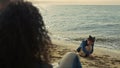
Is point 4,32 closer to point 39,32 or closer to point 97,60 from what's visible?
point 39,32

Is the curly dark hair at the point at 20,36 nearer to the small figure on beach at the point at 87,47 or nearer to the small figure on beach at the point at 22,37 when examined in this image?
the small figure on beach at the point at 22,37

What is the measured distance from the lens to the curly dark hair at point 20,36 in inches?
A: 74.8

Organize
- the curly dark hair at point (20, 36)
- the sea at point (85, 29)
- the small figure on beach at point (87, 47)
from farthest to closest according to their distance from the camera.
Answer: the sea at point (85, 29) → the small figure on beach at point (87, 47) → the curly dark hair at point (20, 36)

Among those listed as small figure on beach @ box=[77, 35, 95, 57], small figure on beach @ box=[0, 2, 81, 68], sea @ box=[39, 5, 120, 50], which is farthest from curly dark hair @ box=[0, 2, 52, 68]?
small figure on beach @ box=[77, 35, 95, 57]

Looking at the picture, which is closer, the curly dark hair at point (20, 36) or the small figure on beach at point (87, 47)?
the curly dark hair at point (20, 36)

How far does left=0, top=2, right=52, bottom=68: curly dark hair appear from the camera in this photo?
1900 mm

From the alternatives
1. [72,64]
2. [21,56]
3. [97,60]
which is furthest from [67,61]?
[97,60]

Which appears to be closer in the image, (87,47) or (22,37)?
(22,37)

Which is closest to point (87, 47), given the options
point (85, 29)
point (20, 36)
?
point (20, 36)

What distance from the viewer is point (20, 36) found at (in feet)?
6.28

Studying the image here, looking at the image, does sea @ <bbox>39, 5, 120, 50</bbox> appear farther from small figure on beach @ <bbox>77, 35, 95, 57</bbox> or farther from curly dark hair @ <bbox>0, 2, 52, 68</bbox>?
small figure on beach @ <bbox>77, 35, 95, 57</bbox>

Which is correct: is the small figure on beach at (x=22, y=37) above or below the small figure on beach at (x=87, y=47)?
above

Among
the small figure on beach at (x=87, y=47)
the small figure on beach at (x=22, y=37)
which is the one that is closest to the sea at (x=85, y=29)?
the small figure on beach at (x=22, y=37)

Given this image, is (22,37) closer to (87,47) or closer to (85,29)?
(87,47)
